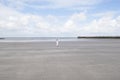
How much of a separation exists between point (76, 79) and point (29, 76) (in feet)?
8.64

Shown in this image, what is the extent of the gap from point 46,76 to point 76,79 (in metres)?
1.74

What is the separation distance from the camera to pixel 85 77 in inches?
377

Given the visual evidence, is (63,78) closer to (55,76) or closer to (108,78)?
(55,76)

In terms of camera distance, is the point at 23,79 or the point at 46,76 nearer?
the point at 23,79

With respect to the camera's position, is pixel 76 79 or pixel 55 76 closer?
pixel 76 79

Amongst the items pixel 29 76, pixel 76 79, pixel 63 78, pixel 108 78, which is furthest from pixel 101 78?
pixel 29 76

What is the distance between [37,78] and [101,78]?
11.1 ft

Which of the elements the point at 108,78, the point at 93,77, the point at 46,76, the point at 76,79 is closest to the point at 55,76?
the point at 46,76

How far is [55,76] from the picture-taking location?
973 cm

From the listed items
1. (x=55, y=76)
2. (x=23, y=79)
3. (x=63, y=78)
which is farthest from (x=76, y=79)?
(x=23, y=79)

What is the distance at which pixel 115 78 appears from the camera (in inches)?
362

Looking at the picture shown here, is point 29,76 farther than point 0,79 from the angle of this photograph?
Yes

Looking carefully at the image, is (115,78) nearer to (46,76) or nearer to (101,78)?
(101,78)

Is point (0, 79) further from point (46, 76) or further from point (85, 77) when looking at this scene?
point (85, 77)
